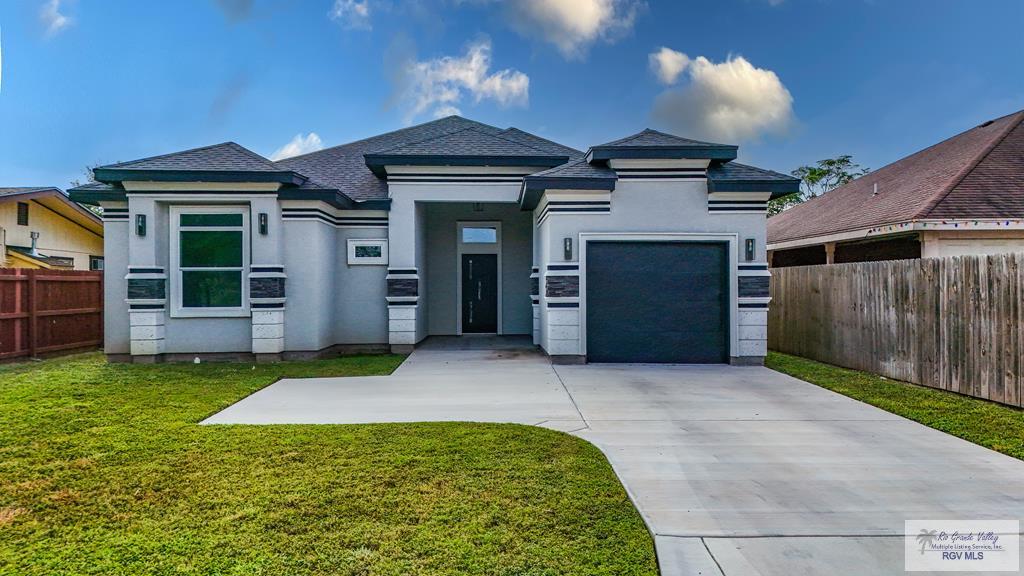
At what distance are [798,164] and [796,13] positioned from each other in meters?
20.8

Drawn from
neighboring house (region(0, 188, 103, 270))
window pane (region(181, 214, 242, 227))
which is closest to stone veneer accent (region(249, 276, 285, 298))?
window pane (region(181, 214, 242, 227))

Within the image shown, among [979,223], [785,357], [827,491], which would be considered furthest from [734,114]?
[827,491]

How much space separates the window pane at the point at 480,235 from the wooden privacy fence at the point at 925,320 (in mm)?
6770

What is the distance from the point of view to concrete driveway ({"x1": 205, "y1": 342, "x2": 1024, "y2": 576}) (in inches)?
106

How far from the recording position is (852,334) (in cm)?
839

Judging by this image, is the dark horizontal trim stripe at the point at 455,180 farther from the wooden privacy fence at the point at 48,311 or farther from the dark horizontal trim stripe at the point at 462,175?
the wooden privacy fence at the point at 48,311

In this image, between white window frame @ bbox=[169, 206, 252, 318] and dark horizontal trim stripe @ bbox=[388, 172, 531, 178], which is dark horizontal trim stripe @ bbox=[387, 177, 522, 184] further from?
white window frame @ bbox=[169, 206, 252, 318]

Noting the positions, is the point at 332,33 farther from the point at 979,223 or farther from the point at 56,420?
the point at 979,223

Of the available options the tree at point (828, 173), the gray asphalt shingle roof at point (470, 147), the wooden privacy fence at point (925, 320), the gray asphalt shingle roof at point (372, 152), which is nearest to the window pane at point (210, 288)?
the gray asphalt shingle roof at point (372, 152)

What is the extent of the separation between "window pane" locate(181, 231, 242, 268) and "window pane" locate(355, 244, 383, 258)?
2098mm

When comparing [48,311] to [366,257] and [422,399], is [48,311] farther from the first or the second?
[422,399]

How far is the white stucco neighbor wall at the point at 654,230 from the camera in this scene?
28.0 feet

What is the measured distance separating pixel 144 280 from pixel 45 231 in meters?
10.6

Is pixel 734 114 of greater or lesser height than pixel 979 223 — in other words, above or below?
above
